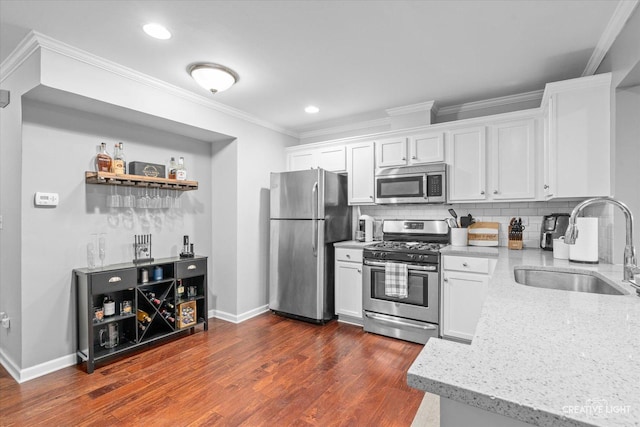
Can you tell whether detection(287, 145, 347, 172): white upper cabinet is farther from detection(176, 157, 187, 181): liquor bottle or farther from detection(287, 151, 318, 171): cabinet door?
detection(176, 157, 187, 181): liquor bottle

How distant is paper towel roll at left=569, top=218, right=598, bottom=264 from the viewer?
2.17 m

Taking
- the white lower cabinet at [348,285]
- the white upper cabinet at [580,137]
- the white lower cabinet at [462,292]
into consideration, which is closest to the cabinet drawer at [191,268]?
the white lower cabinet at [348,285]

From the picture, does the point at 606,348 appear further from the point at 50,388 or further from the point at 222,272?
the point at 222,272

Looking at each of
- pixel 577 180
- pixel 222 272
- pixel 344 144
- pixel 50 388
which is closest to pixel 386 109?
pixel 344 144

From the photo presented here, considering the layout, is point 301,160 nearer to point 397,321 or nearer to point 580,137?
point 397,321

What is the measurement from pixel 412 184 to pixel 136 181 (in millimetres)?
2808

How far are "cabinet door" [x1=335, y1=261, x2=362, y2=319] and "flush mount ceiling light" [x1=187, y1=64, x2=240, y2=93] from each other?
2.26 metres

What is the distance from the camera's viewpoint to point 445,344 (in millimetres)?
821

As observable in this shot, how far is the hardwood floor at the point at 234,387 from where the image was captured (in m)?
2.05

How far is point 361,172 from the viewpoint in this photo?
3.96 metres

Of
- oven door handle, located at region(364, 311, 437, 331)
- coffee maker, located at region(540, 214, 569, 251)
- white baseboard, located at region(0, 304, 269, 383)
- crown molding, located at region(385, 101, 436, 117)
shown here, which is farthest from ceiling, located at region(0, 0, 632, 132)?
white baseboard, located at region(0, 304, 269, 383)

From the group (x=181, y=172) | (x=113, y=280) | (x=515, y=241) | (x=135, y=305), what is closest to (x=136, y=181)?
(x=181, y=172)

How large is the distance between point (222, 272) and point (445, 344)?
3542mm

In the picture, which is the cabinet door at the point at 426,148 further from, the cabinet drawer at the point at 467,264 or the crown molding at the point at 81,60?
the crown molding at the point at 81,60
